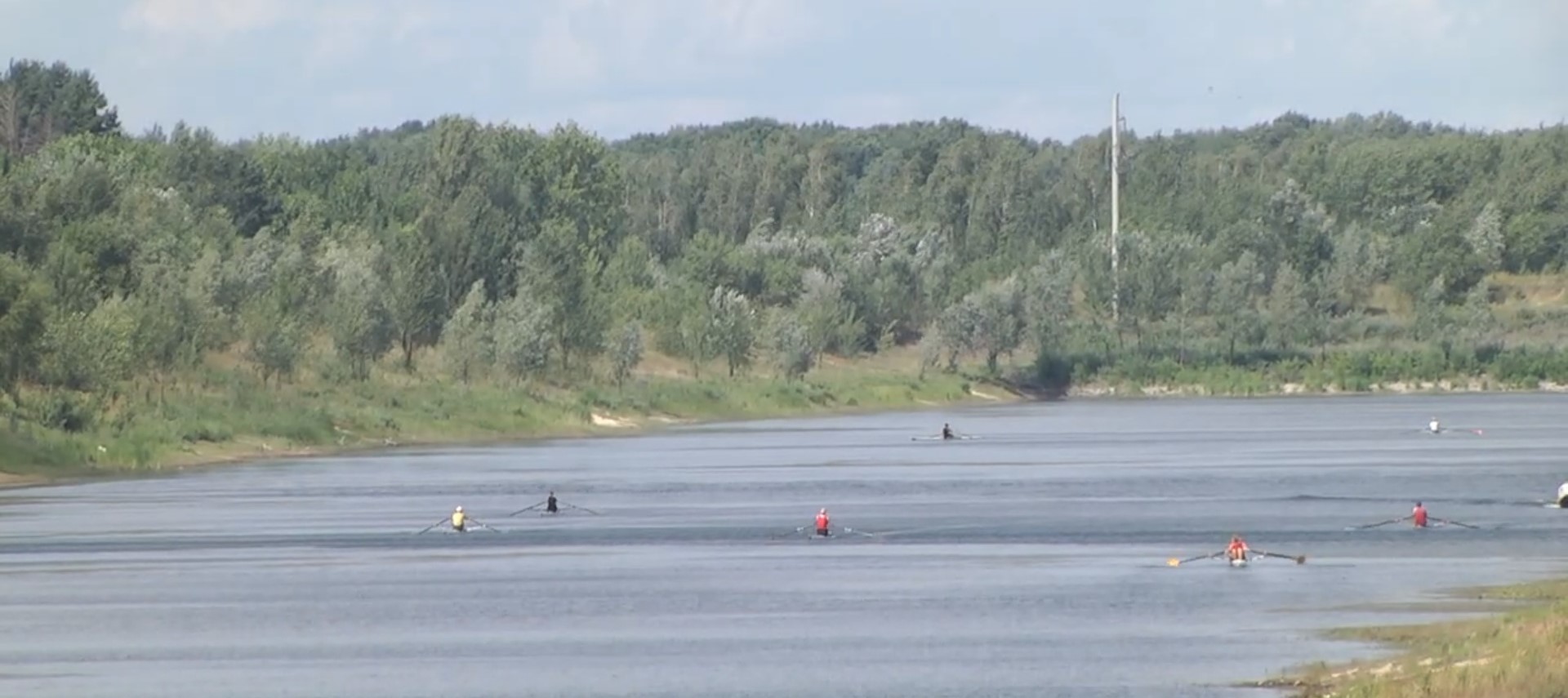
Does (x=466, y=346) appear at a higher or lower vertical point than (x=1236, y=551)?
higher

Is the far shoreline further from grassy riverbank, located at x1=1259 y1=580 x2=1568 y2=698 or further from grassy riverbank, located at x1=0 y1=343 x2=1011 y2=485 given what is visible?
grassy riverbank, located at x1=1259 y1=580 x2=1568 y2=698

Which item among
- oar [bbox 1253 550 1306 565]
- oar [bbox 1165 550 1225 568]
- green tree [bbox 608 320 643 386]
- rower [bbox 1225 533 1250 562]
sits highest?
Answer: green tree [bbox 608 320 643 386]

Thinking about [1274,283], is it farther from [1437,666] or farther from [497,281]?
[1437,666]

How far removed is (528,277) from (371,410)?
101 ft

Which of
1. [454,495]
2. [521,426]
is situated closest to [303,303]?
[521,426]

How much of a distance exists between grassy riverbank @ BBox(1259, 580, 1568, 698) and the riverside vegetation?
179ft

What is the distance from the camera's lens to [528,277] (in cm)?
13762

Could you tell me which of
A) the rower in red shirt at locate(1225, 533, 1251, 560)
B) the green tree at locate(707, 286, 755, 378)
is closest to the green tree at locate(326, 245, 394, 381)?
the green tree at locate(707, 286, 755, 378)

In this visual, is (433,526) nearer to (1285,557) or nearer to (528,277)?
(1285,557)

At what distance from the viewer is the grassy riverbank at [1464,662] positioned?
2762 centimetres

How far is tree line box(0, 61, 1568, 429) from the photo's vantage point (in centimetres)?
10325

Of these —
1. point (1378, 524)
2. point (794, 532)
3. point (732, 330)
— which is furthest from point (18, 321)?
point (732, 330)

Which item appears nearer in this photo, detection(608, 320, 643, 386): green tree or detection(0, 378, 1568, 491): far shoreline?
detection(0, 378, 1568, 491): far shoreline

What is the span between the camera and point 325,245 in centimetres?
14088
